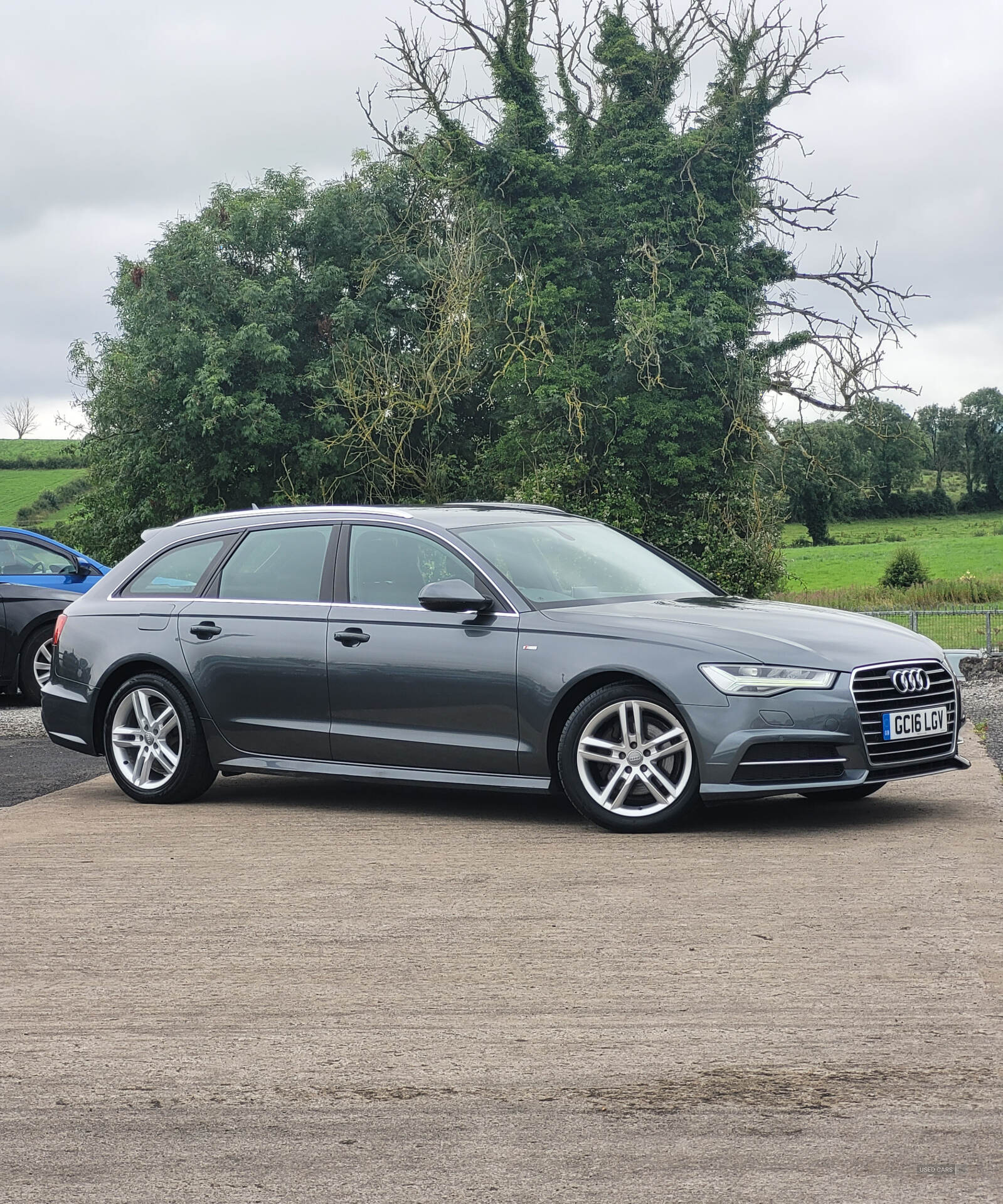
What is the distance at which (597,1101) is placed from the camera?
3.87m

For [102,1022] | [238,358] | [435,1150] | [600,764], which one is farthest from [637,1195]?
[238,358]

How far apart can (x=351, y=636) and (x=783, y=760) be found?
2.46m


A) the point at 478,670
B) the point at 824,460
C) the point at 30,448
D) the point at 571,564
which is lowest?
the point at 478,670

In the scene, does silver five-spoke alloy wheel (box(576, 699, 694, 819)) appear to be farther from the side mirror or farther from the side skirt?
the side mirror

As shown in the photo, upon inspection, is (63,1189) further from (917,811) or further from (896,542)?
(896,542)

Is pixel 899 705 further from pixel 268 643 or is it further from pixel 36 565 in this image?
pixel 36 565

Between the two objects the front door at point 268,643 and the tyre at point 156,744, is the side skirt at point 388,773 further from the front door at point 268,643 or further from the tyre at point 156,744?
the tyre at point 156,744

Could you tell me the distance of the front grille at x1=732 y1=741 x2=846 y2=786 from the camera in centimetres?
758

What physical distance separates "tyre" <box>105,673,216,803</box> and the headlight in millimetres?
3204

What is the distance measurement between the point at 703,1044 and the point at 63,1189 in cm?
171

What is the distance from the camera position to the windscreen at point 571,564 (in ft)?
28.3

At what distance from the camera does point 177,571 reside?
9.75m

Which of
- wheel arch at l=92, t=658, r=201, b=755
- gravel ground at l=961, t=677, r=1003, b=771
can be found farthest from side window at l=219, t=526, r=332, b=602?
gravel ground at l=961, t=677, r=1003, b=771

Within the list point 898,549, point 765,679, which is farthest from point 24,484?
point 765,679
